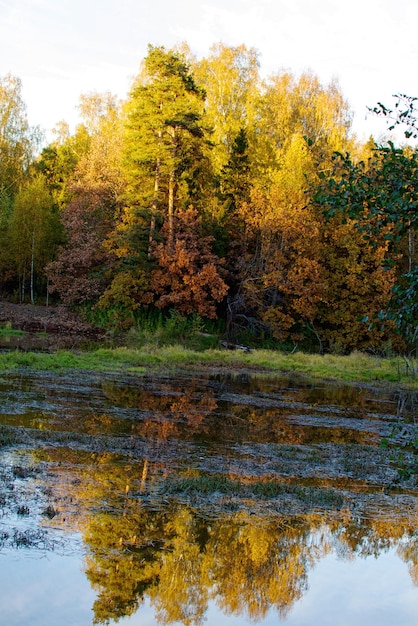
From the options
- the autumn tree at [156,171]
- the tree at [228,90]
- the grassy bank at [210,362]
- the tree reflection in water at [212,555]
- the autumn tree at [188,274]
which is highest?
the tree at [228,90]

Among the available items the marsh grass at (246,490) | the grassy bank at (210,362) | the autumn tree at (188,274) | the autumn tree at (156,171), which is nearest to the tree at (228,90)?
the autumn tree at (156,171)

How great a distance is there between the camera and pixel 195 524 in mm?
7664

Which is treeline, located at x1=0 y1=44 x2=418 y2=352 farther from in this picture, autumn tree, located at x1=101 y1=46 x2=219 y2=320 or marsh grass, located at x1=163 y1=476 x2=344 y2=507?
marsh grass, located at x1=163 y1=476 x2=344 y2=507

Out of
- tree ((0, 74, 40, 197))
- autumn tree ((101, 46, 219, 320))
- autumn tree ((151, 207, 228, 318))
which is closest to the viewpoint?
autumn tree ((151, 207, 228, 318))

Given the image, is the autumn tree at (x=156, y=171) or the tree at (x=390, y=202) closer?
the tree at (x=390, y=202)

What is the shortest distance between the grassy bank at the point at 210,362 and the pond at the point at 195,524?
25.8 feet

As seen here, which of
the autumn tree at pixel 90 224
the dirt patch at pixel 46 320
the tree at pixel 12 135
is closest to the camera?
the dirt patch at pixel 46 320

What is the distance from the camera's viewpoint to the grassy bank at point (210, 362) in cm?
2222

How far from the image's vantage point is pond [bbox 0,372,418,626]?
19.7 ft

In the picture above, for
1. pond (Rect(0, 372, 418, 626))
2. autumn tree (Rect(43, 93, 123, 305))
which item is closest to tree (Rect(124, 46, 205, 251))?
autumn tree (Rect(43, 93, 123, 305))

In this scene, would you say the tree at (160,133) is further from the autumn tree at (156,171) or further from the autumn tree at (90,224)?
the autumn tree at (90,224)

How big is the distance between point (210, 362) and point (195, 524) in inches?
813

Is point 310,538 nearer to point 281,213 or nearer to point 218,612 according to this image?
point 218,612

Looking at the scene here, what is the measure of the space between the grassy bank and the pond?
7877 millimetres
